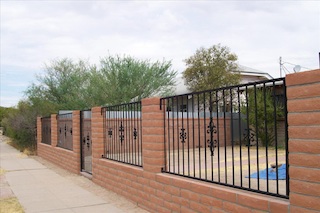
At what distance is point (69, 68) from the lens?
1053 inches

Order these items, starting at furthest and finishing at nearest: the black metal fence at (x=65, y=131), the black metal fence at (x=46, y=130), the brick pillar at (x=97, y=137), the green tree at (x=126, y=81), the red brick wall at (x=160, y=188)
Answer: the green tree at (x=126, y=81) < the black metal fence at (x=46, y=130) < the black metal fence at (x=65, y=131) < the brick pillar at (x=97, y=137) < the red brick wall at (x=160, y=188)

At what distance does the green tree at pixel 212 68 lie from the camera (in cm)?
2325

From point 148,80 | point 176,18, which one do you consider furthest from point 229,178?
point 148,80

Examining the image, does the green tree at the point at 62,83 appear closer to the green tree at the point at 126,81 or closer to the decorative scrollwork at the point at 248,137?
the green tree at the point at 126,81

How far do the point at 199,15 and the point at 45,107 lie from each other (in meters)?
11.5

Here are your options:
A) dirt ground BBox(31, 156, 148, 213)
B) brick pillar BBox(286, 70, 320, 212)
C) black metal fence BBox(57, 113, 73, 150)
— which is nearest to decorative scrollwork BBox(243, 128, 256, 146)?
brick pillar BBox(286, 70, 320, 212)

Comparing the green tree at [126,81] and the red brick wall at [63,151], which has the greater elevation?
the green tree at [126,81]

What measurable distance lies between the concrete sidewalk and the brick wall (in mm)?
500

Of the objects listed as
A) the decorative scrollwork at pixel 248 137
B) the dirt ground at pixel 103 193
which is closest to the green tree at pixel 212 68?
the dirt ground at pixel 103 193

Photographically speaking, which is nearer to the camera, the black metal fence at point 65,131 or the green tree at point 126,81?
the black metal fence at point 65,131

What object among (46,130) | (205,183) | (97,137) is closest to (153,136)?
(205,183)

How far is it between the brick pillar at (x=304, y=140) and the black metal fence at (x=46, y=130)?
12513mm

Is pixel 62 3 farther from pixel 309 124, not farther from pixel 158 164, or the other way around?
pixel 309 124

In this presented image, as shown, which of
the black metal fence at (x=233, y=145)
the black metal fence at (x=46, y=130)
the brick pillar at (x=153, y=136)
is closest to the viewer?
the black metal fence at (x=233, y=145)
